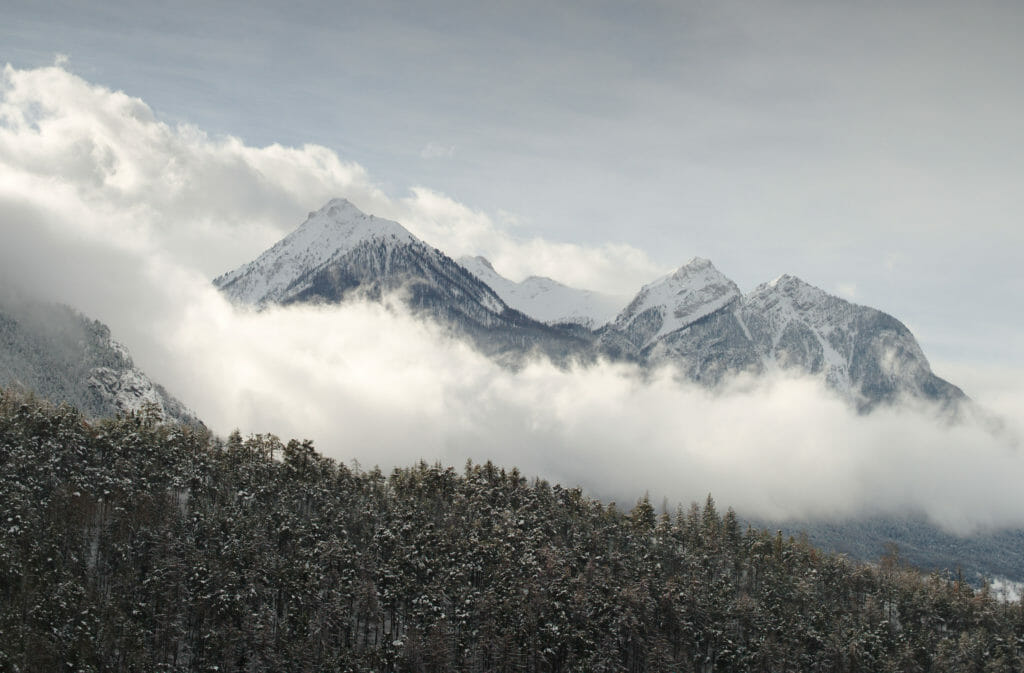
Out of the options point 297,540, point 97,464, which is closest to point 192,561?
point 297,540

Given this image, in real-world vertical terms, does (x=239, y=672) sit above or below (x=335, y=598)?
below

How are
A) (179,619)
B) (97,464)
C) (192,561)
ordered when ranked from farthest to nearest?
(97,464)
(192,561)
(179,619)

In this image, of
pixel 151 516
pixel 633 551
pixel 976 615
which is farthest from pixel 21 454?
pixel 976 615

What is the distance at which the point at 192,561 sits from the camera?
13962 centimetres

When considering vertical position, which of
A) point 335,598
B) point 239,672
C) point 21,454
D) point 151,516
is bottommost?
point 239,672

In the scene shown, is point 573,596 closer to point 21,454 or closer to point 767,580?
point 767,580

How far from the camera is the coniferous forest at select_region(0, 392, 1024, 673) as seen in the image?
5074 inches

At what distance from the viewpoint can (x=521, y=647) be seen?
456 ft

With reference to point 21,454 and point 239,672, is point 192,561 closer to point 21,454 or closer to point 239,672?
point 239,672

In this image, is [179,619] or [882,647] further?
[882,647]

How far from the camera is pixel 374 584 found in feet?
477

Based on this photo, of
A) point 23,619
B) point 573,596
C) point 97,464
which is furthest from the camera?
point 97,464

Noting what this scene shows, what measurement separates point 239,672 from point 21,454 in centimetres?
6899

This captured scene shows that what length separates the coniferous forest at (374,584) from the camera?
5074 inches
